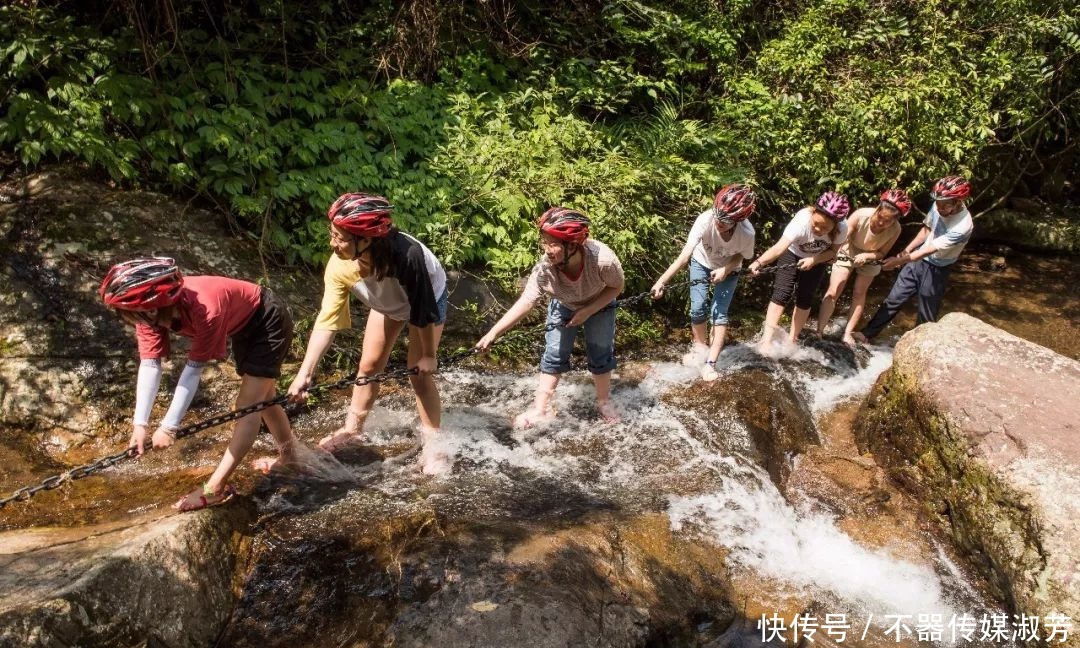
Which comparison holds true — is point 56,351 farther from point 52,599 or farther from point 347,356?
point 52,599

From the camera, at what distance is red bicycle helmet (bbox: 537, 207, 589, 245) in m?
3.98

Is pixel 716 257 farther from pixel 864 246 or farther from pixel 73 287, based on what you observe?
pixel 73 287

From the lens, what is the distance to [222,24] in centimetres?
682

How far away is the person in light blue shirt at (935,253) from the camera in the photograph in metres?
5.92

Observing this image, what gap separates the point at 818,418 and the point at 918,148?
4131 mm

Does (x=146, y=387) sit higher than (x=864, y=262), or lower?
higher

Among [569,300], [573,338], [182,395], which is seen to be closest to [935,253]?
[573,338]

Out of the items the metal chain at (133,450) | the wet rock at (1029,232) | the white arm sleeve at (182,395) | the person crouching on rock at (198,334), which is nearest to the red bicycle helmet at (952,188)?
the metal chain at (133,450)

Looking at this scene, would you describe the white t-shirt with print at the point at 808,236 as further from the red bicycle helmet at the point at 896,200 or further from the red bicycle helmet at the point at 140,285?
the red bicycle helmet at the point at 140,285

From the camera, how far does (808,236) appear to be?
19.6ft

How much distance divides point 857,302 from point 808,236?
156cm

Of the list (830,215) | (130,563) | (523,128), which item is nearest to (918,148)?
(830,215)

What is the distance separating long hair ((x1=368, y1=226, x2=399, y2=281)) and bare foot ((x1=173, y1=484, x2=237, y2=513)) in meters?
1.59

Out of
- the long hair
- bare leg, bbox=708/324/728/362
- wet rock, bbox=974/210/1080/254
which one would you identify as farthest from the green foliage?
the long hair
